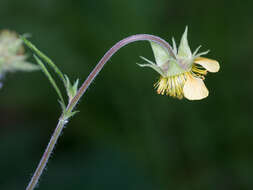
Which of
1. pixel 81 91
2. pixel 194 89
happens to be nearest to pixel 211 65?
pixel 194 89

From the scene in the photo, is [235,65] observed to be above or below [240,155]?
above

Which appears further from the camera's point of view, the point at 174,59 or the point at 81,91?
the point at 174,59

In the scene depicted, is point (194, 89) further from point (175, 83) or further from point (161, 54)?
point (161, 54)

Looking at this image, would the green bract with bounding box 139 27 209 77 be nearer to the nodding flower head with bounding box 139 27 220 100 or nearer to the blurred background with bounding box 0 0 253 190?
the nodding flower head with bounding box 139 27 220 100

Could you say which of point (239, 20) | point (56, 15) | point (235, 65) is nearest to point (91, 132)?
point (56, 15)

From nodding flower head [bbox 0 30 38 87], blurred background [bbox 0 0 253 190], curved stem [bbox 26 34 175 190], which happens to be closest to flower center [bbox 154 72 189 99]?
curved stem [bbox 26 34 175 190]

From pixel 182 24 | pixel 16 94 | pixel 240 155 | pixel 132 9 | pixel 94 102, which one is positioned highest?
pixel 132 9

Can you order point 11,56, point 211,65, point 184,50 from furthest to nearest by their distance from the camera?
point 11,56 < point 184,50 < point 211,65

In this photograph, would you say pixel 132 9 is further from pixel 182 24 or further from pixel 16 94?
pixel 16 94
